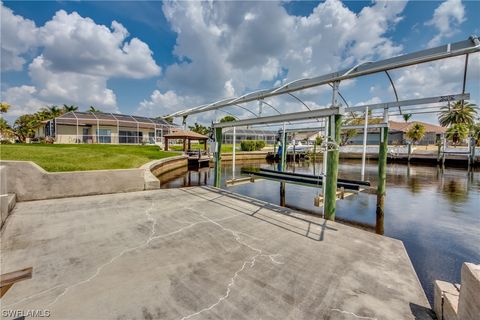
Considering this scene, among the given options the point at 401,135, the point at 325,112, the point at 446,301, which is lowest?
the point at 446,301

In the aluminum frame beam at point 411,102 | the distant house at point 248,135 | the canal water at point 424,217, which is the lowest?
the canal water at point 424,217

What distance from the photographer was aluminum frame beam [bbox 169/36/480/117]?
410 centimetres

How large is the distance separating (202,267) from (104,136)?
28809 mm

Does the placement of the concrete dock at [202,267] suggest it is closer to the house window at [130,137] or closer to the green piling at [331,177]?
the green piling at [331,177]

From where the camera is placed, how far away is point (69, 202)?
6703mm

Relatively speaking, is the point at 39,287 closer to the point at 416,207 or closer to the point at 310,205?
the point at 310,205

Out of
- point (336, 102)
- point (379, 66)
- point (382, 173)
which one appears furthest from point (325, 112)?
point (382, 173)

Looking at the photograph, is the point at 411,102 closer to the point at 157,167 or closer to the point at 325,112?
the point at 325,112

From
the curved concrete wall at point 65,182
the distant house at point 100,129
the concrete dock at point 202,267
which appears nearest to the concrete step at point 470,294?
the concrete dock at point 202,267

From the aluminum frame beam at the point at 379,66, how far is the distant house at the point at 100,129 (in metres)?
24.2

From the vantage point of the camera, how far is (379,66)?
5086 mm

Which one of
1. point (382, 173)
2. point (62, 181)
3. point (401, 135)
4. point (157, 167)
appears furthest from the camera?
point (401, 135)

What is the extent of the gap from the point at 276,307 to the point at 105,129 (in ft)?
100

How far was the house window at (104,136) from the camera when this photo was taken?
2665cm
